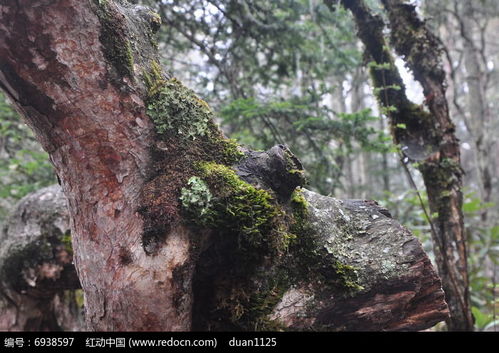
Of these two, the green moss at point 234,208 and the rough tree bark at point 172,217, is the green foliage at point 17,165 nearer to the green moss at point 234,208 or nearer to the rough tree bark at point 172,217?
the rough tree bark at point 172,217

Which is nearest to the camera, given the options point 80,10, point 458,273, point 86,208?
point 80,10

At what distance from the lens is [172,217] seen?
179cm

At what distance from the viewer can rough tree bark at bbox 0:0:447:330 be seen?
1.73 m

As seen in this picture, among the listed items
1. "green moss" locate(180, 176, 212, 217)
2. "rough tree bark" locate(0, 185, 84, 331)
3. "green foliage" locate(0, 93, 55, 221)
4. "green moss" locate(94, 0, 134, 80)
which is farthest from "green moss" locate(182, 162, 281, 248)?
"green foliage" locate(0, 93, 55, 221)

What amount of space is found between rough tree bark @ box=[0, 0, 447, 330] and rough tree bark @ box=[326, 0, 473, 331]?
6.17 feet

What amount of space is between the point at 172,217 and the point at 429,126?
2958 mm

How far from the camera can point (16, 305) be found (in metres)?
3.58

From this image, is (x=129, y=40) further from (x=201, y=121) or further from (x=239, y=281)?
(x=239, y=281)

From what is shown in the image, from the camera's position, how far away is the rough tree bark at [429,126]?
138 inches

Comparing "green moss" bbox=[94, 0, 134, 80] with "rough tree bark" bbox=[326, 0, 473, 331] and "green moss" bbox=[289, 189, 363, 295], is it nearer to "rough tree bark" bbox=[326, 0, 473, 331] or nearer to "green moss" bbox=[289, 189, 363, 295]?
"green moss" bbox=[289, 189, 363, 295]

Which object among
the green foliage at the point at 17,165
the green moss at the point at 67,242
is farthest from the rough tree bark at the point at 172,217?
the green foliage at the point at 17,165

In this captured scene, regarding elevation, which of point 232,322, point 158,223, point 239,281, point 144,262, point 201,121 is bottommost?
point 232,322
